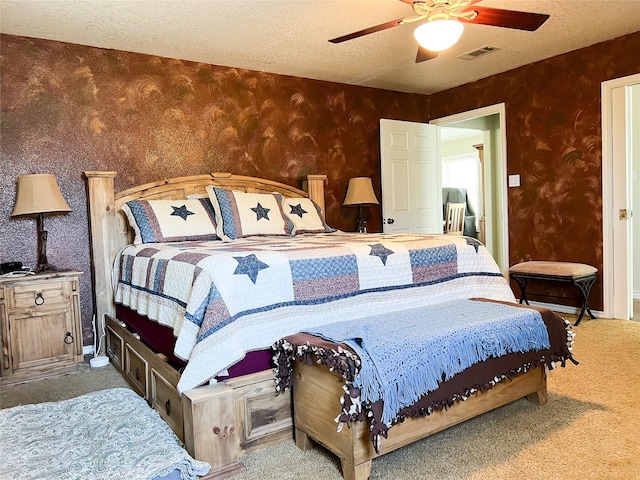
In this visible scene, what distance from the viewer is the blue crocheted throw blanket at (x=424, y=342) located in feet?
5.24

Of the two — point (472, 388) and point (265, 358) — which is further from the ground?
point (265, 358)

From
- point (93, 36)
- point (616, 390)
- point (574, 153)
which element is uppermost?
point (93, 36)

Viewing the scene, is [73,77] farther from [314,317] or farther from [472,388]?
[472,388]

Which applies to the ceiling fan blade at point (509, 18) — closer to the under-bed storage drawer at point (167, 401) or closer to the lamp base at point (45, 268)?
the under-bed storage drawer at point (167, 401)

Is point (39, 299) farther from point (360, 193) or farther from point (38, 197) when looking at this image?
point (360, 193)

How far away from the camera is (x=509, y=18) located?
7.90 feet

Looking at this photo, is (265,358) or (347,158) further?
(347,158)

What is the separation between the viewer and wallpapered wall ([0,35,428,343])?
3254 millimetres

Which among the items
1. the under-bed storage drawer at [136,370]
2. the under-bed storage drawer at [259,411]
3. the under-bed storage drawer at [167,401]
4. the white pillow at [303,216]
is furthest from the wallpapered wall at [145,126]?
the under-bed storage drawer at [259,411]

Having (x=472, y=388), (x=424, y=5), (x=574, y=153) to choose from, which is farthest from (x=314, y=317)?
(x=574, y=153)

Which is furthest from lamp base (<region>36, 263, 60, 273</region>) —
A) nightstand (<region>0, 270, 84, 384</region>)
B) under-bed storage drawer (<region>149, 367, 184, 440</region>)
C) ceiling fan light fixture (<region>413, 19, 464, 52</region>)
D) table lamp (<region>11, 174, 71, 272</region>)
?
ceiling fan light fixture (<region>413, 19, 464, 52</region>)

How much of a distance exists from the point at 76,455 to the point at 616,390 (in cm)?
249

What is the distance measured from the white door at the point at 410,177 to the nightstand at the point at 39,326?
10.1ft

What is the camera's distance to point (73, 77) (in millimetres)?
3424
